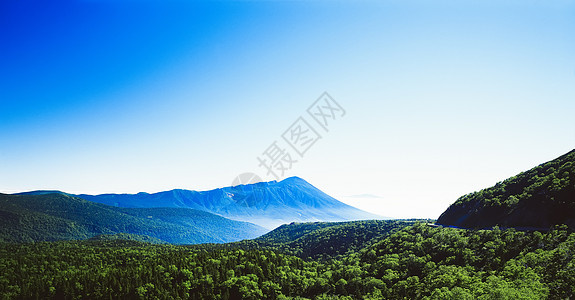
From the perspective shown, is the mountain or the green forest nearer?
the green forest

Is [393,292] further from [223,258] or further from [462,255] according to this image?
[223,258]

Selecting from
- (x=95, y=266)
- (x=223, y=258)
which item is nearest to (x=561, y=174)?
(x=223, y=258)

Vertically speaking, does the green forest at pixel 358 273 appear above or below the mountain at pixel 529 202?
below

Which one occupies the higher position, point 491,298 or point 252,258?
point 491,298

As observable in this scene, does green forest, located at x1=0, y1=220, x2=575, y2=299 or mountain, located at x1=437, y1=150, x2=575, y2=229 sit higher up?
mountain, located at x1=437, y1=150, x2=575, y2=229
